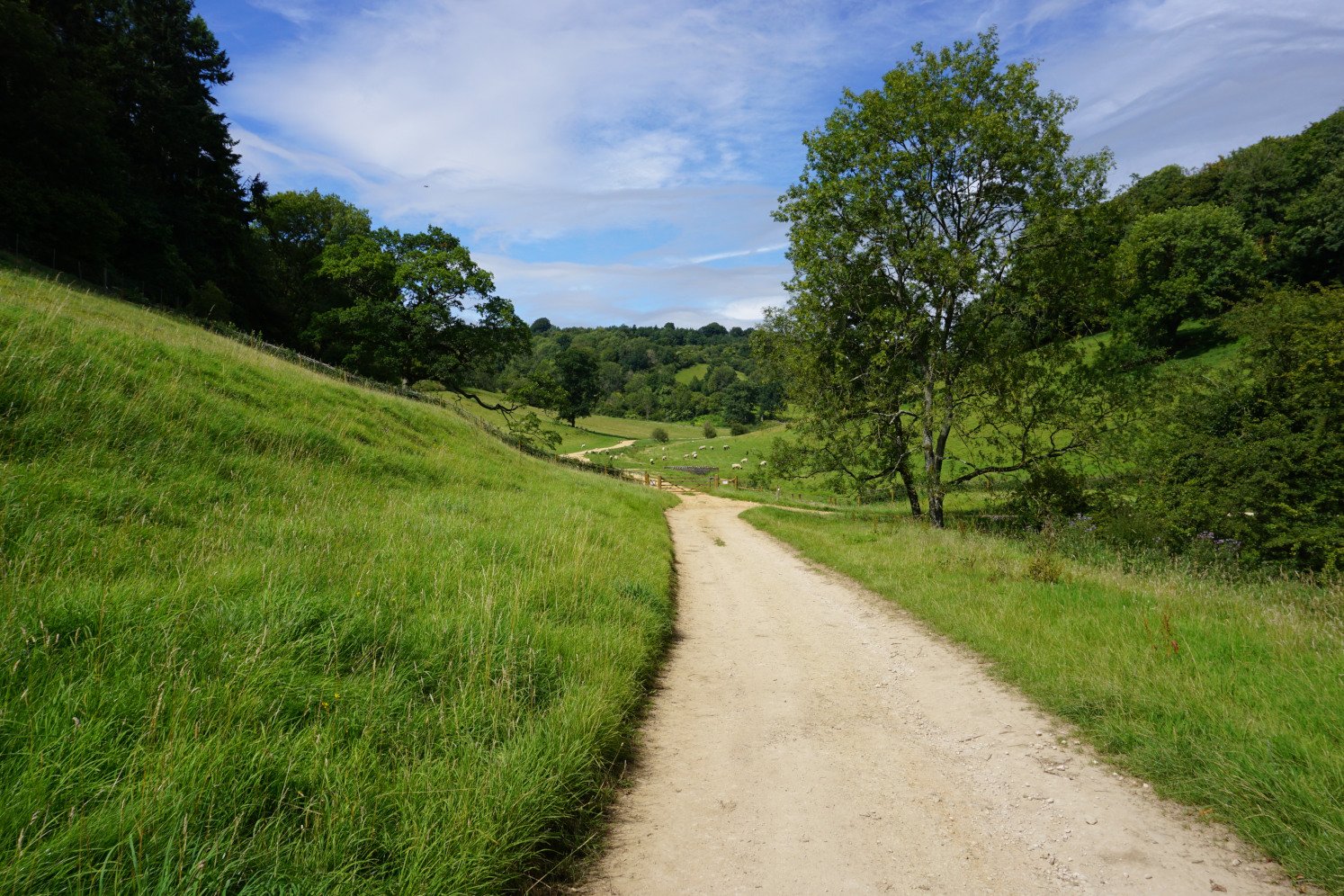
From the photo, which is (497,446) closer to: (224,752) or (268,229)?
(224,752)

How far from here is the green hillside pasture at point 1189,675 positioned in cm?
346

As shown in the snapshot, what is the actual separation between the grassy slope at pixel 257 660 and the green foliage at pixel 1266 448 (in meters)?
14.4

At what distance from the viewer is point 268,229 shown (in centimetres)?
4694

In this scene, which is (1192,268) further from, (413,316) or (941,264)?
(413,316)

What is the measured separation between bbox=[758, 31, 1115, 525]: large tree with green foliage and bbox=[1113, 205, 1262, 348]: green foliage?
1649 inches

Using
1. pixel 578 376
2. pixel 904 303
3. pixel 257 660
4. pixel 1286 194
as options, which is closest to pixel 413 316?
pixel 904 303

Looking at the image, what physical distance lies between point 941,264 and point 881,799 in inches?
676

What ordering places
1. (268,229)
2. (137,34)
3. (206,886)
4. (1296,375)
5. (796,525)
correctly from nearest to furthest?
(206,886) < (1296,375) < (796,525) < (137,34) < (268,229)

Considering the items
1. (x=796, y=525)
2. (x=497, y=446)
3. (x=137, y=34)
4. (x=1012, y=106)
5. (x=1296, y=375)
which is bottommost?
(x=796, y=525)

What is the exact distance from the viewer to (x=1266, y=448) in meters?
13.4

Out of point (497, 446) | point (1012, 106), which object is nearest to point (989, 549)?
point (1012, 106)

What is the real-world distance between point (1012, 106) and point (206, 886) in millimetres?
23816

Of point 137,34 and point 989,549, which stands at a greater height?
point 137,34

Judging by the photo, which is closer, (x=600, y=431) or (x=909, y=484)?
(x=909, y=484)
